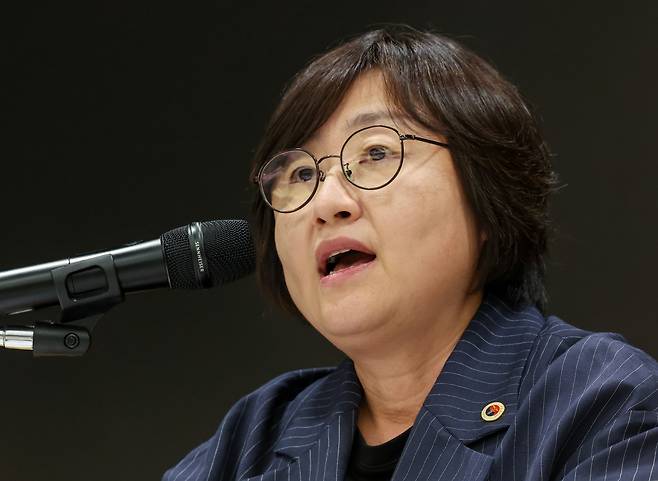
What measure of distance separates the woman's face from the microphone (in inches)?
7.1

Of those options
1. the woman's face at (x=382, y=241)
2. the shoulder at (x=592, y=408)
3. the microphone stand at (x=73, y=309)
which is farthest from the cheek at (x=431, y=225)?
the microphone stand at (x=73, y=309)

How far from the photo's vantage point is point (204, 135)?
257 cm

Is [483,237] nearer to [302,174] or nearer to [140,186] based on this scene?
[302,174]

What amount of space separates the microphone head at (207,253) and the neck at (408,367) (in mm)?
267

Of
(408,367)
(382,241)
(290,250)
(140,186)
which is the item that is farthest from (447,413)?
(140,186)

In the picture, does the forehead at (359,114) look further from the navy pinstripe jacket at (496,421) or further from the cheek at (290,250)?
the navy pinstripe jacket at (496,421)

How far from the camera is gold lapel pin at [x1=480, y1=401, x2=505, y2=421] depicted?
147 cm

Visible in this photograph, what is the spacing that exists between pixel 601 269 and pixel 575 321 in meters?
0.14

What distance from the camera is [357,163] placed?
1602mm

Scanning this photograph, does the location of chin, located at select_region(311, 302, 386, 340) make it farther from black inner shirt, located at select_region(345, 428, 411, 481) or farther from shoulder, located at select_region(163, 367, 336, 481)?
shoulder, located at select_region(163, 367, 336, 481)

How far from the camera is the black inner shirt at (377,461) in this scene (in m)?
1.64

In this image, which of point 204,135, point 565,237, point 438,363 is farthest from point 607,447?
point 204,135

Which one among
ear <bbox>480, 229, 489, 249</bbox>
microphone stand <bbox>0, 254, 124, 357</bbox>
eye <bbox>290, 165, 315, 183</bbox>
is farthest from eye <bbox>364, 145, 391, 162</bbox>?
microphone stand <bbox>0, 254, 124, 357</bbox>

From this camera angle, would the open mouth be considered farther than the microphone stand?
Yes
